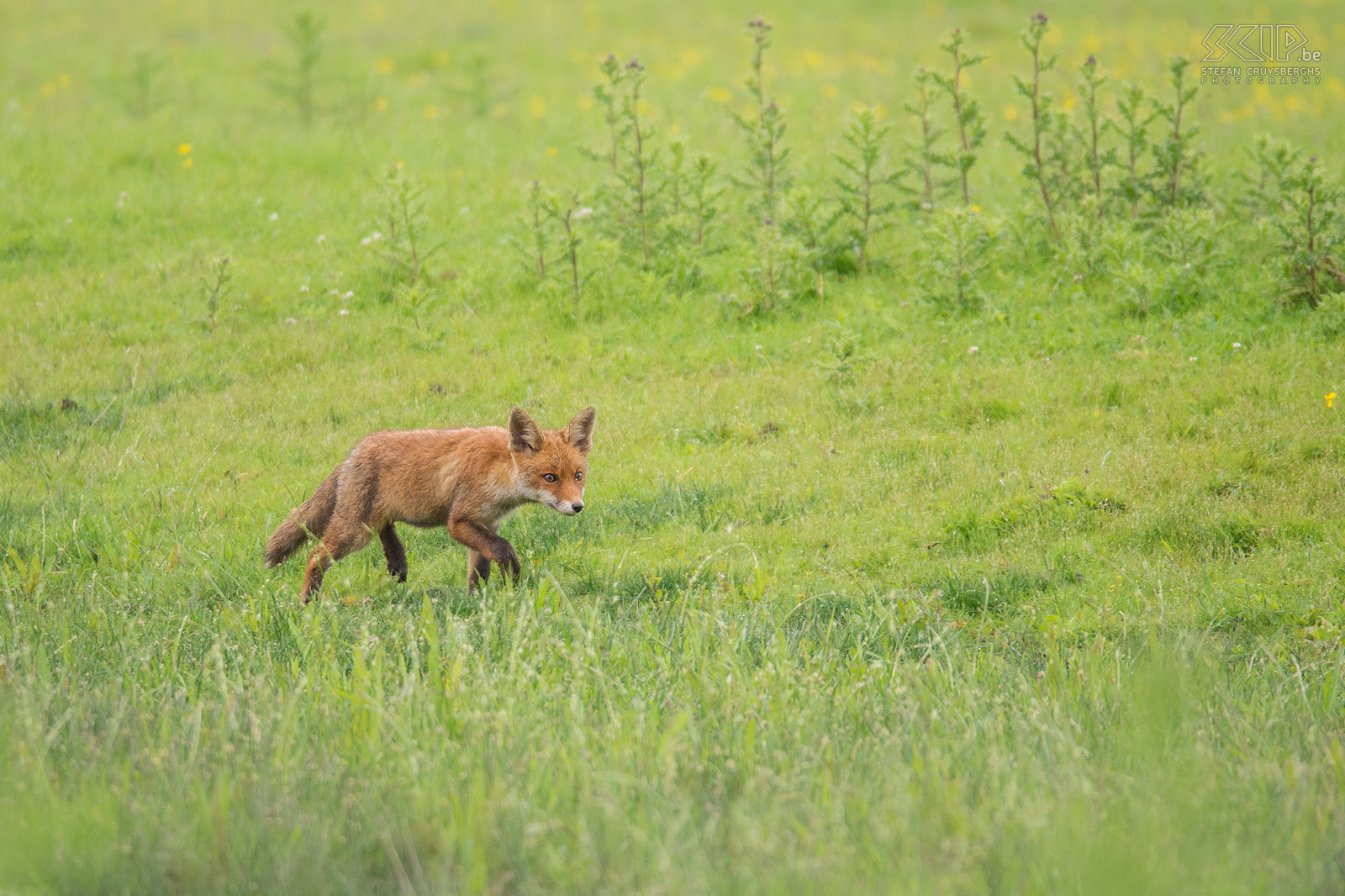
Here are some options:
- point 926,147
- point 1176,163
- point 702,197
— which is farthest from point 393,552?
point 1176,163

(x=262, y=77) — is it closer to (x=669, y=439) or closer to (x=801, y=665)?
(x=669, y=439)

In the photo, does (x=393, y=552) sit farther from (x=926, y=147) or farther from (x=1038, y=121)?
(x=1038, y=121)

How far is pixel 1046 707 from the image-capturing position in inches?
176

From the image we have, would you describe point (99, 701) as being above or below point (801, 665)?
above

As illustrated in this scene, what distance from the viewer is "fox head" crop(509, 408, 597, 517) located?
22.7ft

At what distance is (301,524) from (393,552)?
663mm

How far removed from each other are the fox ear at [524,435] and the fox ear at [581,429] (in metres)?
0.26

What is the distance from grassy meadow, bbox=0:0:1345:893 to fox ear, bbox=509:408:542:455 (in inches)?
31.6

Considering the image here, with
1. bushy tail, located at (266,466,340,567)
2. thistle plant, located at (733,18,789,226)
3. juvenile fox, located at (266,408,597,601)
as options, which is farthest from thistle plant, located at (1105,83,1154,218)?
bushy tail, located at (266,466,340,567)

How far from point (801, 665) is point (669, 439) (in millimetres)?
4049

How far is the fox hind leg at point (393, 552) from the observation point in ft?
24.0

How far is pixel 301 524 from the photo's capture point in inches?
273

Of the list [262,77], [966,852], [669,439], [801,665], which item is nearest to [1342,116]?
[669,439]

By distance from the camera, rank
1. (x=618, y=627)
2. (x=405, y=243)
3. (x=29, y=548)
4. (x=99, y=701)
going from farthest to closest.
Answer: (x=405, y=243) < (x=29, y=548) < (x=618, y=627) < (x=99, y=701)
